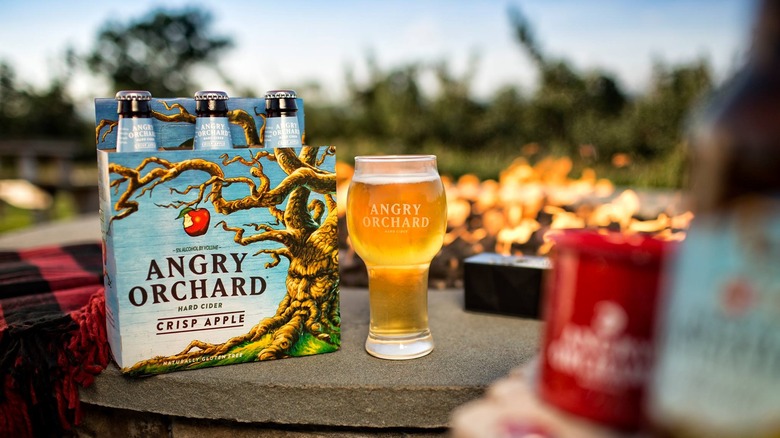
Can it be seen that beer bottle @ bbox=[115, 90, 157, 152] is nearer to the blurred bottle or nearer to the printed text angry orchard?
the printed text angry orchard

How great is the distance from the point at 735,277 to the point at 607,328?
0.18 meters

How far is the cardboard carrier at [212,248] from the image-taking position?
1577 mm

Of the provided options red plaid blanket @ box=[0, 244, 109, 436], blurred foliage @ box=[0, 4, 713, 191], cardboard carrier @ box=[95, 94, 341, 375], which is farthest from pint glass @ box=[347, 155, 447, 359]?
blurred foliage @ box=[0, 4, 713, 191]

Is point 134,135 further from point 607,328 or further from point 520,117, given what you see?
point 520,117

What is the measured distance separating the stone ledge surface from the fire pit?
1.10m

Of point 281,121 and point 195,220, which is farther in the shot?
point 281,121

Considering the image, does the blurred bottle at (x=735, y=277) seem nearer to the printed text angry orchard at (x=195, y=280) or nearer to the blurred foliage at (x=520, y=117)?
the printed text angry orchard at (x=195, y=280)

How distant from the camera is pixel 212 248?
165cm

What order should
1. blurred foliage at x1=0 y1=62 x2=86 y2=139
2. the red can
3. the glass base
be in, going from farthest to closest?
blurred foliage at x1=0 y1=62 x2=86 y2=139 < the glass base < the red can

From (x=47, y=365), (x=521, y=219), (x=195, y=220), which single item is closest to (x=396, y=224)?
(x=195, y=220)

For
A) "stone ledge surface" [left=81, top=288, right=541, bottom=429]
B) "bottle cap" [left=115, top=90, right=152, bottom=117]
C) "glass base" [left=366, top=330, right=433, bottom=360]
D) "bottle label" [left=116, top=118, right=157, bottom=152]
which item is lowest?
"stone ledge surface" [left=81, top=288, right=541, bottom=429]

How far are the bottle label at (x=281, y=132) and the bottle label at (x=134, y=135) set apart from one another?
0.32 m

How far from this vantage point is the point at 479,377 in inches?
65.0

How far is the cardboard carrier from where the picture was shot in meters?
1.58
